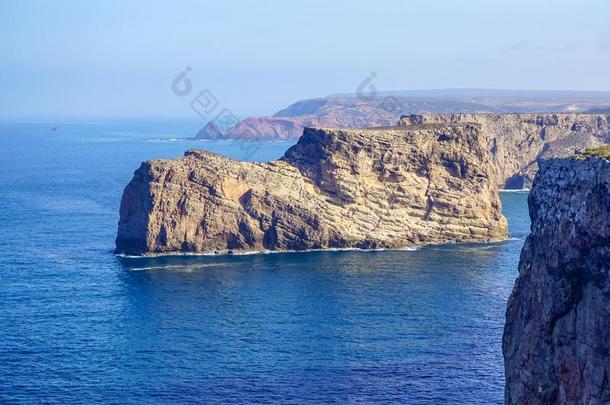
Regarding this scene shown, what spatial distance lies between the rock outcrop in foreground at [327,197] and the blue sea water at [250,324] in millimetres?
3606

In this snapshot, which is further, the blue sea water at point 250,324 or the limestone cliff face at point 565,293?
the blue sea water at point 250,324

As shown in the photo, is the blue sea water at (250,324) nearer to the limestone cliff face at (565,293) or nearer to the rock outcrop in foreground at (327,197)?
the rock outcrop in foreground at (327,197)

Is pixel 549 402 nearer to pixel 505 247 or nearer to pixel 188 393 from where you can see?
pixel 188 393

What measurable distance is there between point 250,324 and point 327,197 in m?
42.7

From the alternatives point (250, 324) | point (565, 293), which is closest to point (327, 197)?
point (250, 324)

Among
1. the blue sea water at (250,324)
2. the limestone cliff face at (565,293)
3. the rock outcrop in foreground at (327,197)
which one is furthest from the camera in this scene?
the rock outcrop in foreground at (327,197)

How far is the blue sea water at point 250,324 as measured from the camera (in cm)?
6669

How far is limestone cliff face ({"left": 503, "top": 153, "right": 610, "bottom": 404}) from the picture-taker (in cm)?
4231

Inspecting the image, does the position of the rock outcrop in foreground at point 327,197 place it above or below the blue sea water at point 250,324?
above

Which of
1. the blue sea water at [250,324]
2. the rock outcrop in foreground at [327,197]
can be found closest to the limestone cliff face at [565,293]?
the blue sea water at [250,324]

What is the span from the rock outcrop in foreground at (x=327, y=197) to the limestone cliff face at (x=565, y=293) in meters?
68.5

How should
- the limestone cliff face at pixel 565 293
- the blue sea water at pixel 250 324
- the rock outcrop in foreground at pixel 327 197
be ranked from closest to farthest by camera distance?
the limestone cliff face at pixel 565 293 → the blue sea water at pixel 250 324 → the rock outcrop in foreground at pixel 327 197

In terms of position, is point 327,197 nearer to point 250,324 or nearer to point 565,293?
point 250,324

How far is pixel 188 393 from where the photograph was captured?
65.6m
